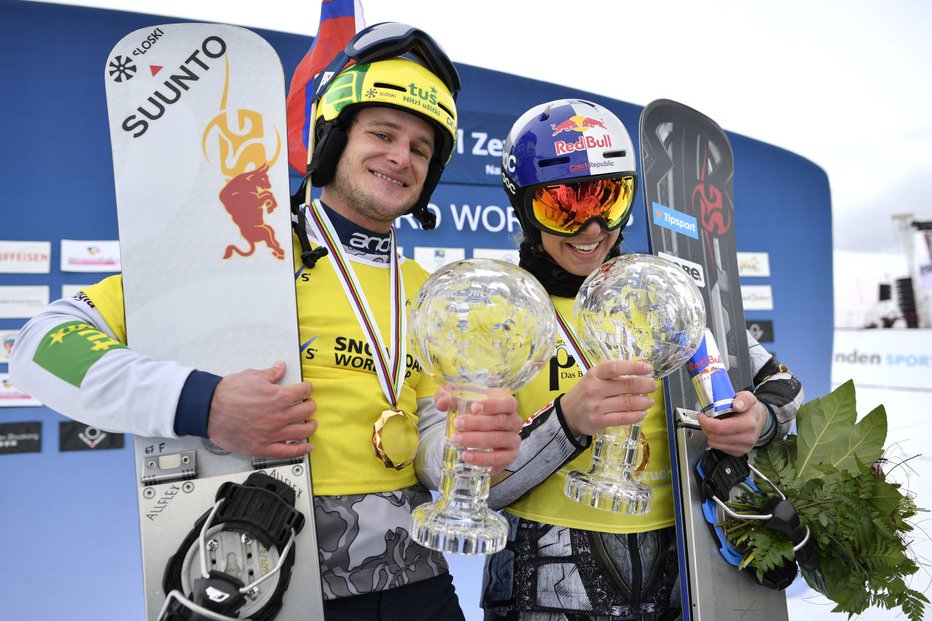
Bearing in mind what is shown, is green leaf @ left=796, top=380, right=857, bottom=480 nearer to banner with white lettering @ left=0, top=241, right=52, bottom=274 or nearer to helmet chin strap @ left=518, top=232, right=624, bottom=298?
helmet chin strap @ left=518, top=232, right=624, bottom=298

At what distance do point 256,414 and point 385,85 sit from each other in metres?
0.92

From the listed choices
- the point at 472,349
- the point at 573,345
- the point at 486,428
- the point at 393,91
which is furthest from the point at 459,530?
the point at 393,91

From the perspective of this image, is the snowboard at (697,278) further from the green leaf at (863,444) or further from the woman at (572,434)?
the green leaf at (863,444)

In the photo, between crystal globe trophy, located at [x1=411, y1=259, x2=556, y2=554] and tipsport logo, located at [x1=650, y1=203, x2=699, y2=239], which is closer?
crystal globe trophy, located at [x1=411, y1=259, x2=556, y2=554]

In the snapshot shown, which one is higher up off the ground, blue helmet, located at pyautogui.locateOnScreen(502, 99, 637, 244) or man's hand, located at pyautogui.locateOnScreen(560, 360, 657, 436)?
blue helmet, located at pyautogui.locateOnScreen(502, 99, 637, 244)

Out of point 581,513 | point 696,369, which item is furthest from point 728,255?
point 581,513

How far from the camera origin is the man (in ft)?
3.98

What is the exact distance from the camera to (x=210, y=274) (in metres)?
1.43

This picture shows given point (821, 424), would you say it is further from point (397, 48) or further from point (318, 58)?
point (318, 58)

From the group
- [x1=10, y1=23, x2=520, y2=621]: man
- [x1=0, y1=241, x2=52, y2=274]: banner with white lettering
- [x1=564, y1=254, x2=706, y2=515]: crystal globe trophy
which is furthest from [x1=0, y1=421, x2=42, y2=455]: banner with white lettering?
[x1=564, y1=254, x2=706, y2=515]: crystal globe trophy

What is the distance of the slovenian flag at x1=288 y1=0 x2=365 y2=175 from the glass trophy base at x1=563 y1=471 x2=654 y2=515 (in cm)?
180

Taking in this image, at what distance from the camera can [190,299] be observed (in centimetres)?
140

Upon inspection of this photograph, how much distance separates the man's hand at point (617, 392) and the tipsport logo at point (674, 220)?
2.75ft

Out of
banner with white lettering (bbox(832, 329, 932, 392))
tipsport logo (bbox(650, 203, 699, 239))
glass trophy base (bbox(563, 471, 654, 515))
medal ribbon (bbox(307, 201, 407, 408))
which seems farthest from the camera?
banner with white lettering (bbox(832, 329, 932, 392))
